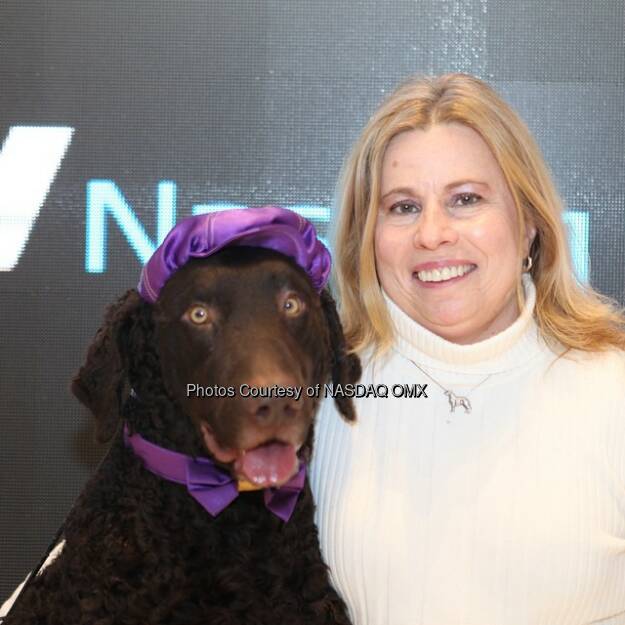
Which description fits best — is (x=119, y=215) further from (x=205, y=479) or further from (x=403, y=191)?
(x=205, y=479)

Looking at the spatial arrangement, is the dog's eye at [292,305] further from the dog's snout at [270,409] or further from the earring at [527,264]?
the earring at [527,264]

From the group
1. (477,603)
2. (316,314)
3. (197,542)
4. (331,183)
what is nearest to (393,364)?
(316,314)

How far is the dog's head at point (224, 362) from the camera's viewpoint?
134 cm

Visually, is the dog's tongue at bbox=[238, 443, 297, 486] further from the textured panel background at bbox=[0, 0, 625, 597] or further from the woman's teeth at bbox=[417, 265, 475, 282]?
the textured panel background at bbox=[0, 0, 625, 597]

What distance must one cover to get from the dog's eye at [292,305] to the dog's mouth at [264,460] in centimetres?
24

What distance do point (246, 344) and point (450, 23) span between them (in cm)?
167

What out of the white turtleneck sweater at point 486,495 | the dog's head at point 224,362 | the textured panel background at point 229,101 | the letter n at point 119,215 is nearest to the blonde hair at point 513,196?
the white turtleneck sweater at point 486,495

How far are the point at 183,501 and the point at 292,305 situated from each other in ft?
1.26

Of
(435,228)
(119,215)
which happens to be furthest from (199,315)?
(119,215)

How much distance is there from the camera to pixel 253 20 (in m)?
2.64

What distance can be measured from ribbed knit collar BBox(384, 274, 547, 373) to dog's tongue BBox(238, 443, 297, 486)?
57 centimetres

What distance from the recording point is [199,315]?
1.43 meters

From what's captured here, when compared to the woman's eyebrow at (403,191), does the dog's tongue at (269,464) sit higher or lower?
lower

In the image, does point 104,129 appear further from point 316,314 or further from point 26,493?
point 316,314
